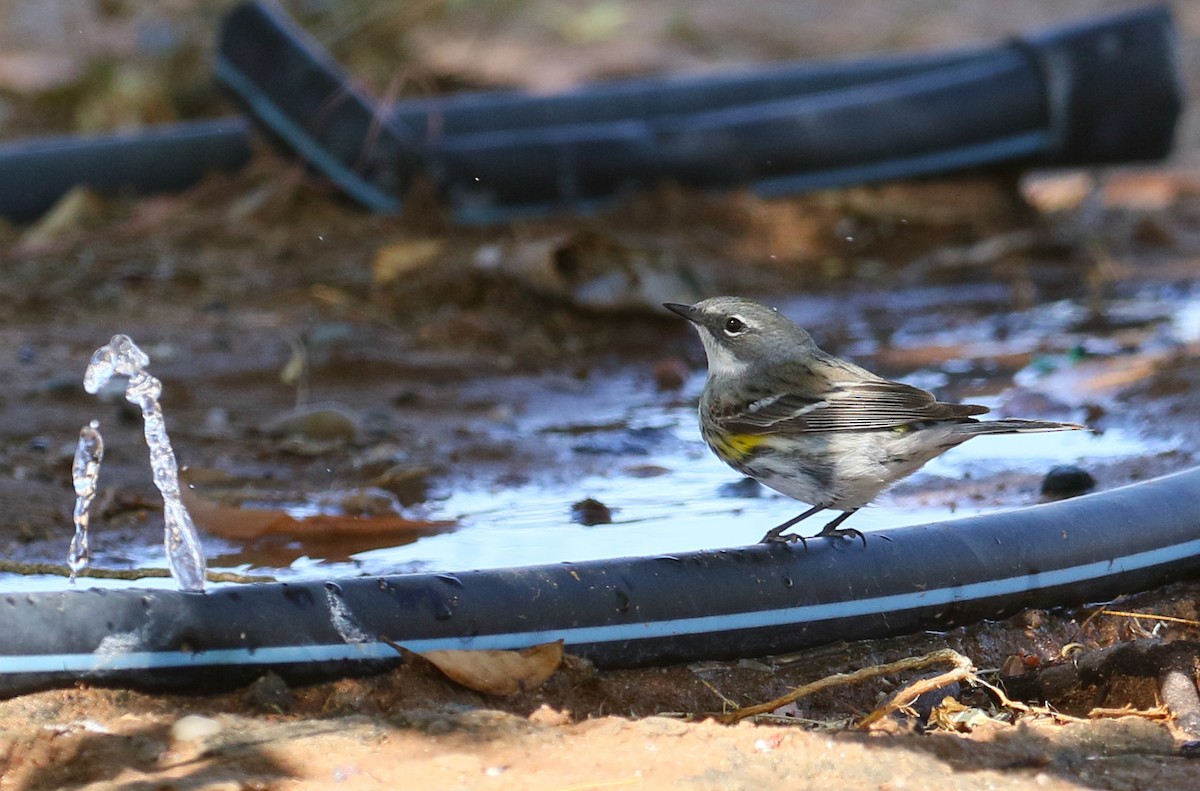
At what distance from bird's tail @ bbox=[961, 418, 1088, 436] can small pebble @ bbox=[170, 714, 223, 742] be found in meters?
2.24

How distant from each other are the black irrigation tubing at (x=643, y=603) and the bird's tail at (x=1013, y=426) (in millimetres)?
215

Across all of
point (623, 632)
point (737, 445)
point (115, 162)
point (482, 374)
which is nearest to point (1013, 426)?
point (737, 445)

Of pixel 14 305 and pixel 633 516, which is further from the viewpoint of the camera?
pixel 14 305

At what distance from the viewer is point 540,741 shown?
10.7 ft

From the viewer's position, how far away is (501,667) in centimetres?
356

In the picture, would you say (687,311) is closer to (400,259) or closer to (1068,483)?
(1068,483)

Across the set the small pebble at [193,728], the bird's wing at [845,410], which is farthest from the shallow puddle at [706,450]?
the small pebble at [193,728]

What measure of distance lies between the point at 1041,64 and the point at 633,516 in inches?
234

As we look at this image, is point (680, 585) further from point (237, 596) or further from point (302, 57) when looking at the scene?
point (302, 57)

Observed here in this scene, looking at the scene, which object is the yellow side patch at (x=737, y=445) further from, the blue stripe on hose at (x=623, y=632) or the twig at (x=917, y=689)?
the twig at (x=917, y=689)

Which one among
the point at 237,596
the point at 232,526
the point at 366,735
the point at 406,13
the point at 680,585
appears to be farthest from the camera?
the point at 406,13

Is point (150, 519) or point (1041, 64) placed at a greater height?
point (1041, 64)

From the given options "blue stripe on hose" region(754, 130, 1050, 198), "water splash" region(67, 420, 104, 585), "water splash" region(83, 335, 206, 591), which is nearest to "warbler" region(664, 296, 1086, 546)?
"water splash" region(83, 335, 206, 591)

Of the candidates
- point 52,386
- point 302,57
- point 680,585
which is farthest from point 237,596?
point 302,57
